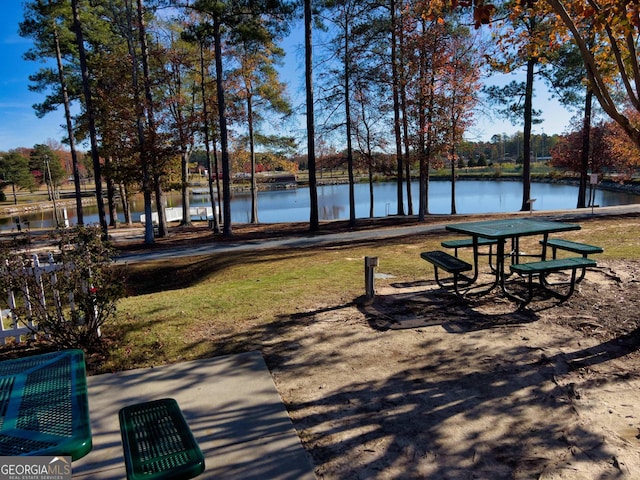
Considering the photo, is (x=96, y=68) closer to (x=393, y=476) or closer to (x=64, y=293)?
(x=64, y=293)

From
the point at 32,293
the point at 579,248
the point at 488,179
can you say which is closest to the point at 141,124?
the point at 32,293

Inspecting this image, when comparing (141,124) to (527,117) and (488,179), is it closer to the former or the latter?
(527,117)

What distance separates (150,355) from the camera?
396cm

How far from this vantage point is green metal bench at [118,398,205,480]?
1.65 meters

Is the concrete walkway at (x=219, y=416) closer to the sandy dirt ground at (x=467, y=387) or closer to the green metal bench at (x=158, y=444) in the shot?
the sandy dirt ground at (x=467, y=387)

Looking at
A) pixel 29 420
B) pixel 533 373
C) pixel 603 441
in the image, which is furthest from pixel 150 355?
pixel 603 441

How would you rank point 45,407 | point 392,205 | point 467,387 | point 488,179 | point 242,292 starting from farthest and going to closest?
1. point 488,179
2. point 392,205
3. point 242,292
4. point 467,387
5. point 45,407

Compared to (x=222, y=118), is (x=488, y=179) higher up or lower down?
lower down

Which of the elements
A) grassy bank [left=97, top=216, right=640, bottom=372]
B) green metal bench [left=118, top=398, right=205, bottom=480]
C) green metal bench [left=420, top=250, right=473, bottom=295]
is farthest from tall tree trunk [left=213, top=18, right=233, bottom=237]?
green metal bench [left=118, top=398, right=205, bottom=480]

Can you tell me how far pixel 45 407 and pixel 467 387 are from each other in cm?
272

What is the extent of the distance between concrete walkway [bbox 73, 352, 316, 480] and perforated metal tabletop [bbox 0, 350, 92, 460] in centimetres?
68

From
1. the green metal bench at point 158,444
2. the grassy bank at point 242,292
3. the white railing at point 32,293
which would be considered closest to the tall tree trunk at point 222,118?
the grassy bank at point 242,292

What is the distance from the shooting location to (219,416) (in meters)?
2.94

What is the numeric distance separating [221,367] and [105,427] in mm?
1038
